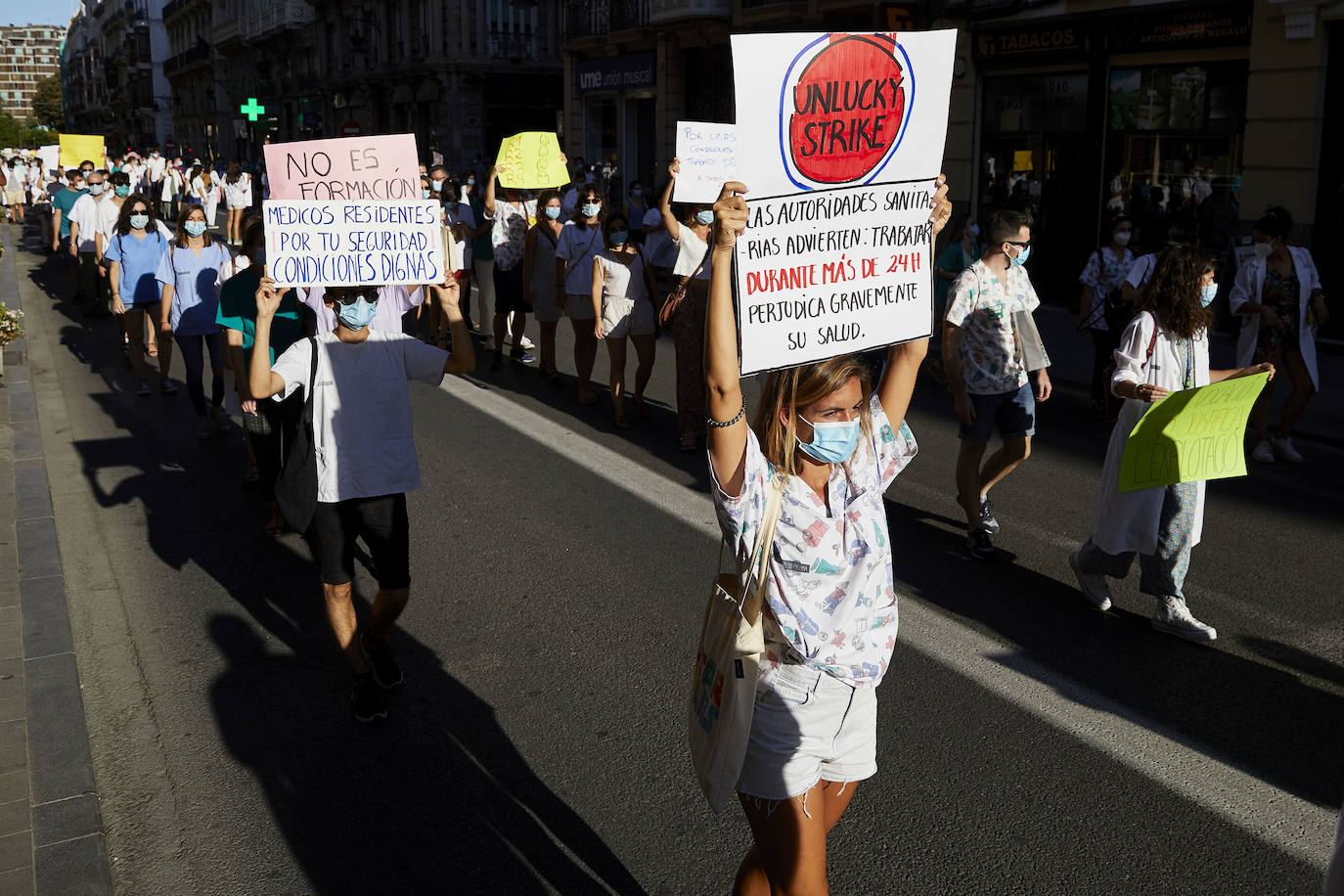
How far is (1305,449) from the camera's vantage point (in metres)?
9.26

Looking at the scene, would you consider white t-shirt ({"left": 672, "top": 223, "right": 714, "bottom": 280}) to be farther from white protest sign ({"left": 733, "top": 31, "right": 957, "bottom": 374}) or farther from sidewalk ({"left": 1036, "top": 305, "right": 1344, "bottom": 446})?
white protest sign ({"left": 733, "top": 31, "right": 957, "bottom": 374})

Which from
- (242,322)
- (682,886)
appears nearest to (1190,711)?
(682,886)

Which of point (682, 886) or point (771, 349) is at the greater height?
point (771, 349)

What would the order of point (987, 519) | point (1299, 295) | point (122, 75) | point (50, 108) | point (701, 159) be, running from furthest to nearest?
point (50, 108)
point (122, 75)
point (701, 159)
point (1299, 295)
point (987, 519)

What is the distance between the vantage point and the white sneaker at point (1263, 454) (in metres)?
8.70

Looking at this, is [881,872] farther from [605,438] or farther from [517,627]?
[605,438]

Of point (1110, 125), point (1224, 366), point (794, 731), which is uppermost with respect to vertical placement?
point (1110, 125)

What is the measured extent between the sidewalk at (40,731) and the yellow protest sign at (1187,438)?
13.3ft

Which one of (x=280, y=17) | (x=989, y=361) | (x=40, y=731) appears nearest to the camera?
(x=40, y=731)

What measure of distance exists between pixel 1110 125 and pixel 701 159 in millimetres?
9268

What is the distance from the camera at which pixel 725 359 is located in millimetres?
2725

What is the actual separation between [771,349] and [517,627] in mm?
3142

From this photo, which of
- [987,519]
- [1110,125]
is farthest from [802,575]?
[1110,125]

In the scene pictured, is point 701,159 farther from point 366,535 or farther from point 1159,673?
point 1159,673
